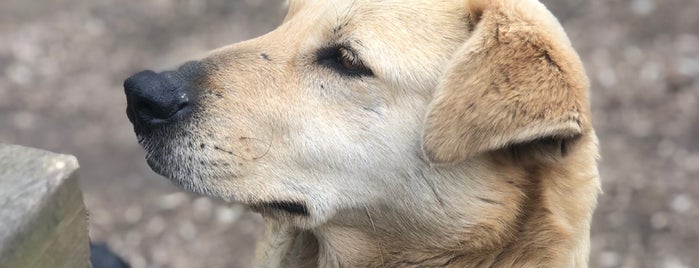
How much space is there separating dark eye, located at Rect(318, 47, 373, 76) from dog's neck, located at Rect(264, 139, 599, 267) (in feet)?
1.37

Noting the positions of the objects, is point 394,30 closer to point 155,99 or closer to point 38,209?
point 155,99

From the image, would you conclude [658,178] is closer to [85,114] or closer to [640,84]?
[640,84]

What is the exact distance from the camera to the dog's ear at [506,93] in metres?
2.44

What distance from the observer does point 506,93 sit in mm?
2477

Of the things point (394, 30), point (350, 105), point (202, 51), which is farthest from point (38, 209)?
point (202, 51)

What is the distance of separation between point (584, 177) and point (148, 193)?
3409 millimetres

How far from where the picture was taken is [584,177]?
2.83m

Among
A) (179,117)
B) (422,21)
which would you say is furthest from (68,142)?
(422,21)

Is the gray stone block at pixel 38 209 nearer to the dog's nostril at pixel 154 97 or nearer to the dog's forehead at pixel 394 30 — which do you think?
the dog's nostril at pixel 154 97

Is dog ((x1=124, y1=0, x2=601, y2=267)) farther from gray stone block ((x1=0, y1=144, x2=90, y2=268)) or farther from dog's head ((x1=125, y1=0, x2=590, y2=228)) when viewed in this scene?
gray stone block ((x1=0, y1=144, x2=90, y2=268))

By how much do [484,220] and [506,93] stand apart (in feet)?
1.68

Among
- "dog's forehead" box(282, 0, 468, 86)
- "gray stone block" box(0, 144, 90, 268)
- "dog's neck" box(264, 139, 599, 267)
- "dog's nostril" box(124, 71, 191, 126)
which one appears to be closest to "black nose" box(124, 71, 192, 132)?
"dog's nostril" box(124, 71, 191, 126)

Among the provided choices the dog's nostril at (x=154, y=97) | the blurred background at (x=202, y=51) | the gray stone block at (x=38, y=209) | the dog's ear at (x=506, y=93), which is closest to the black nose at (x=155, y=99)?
the dog's nostril at (x=154, y=97)

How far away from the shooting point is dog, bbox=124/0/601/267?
2.54 m
